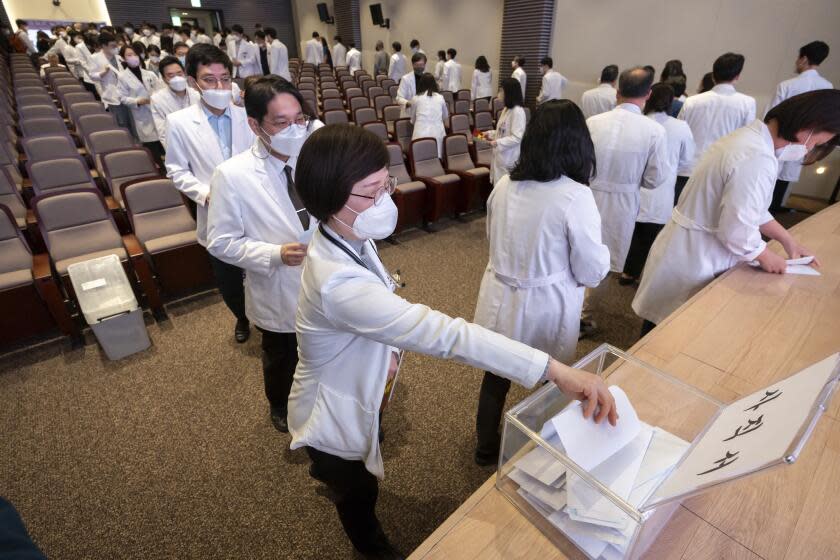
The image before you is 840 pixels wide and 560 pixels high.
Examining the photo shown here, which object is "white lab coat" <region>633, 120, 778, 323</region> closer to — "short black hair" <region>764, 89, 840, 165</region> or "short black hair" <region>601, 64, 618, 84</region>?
"short black hair" <region>764, 89, 840, 165</region>

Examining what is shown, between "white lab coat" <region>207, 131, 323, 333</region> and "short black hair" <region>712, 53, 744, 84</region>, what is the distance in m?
3.73

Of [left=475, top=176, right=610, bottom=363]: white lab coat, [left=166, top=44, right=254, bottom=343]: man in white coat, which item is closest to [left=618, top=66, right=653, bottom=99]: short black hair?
[left=475, top=176, right=610, bottom=363]: white lab coat

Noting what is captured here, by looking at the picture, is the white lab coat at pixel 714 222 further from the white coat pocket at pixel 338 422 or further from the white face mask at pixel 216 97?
the white face mask at pixel 216 97

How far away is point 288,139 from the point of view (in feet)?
5.18

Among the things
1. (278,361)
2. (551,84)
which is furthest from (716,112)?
(551,84)

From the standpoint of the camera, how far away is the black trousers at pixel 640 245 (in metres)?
3.33

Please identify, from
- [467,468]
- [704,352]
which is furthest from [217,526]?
[704,352]

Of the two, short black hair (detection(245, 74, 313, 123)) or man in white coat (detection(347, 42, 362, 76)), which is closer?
short black hair (detection(245, 74, 313, 123))

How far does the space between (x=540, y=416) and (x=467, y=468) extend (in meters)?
1.16

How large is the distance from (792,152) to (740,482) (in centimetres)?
135

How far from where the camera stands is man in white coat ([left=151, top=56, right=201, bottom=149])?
334 cm

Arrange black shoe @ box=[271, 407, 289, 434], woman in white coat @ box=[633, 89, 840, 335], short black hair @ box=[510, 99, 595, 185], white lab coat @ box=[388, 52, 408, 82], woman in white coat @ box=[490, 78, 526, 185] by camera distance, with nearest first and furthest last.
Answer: short black hair @ box=[510, 99, 595, 185] → woman in white coat @ box=[633, 89, 840, 335] → black shoe @ box=[271, 407, 289, 434] → woman in white coat @ box=[490, 78, 526, 185] → white lab coat @ box=[388, 52, 408, 82]

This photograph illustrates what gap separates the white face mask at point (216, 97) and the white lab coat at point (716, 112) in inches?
149

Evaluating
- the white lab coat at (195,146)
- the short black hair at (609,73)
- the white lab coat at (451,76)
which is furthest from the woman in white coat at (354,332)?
the white lab coat at (451,76)
